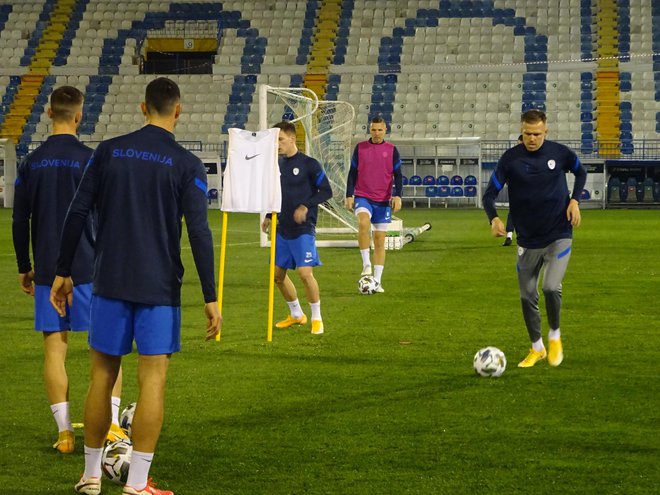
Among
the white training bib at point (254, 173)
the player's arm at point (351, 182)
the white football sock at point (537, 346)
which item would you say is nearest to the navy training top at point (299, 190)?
the white training bib at point (254, 173)

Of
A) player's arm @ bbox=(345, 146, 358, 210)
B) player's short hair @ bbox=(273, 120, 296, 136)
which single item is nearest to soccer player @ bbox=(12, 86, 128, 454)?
player's short hair @ bbox=(273, 120, 296, 136)

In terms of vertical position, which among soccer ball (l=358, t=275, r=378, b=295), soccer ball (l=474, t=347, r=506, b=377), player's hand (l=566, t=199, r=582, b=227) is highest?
player's hand (l=566, t=199, r=582, b=227)

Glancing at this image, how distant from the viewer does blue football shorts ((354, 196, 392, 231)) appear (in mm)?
15344

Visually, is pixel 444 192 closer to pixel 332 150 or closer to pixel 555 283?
pixel 332 150

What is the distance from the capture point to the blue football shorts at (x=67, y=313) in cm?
614

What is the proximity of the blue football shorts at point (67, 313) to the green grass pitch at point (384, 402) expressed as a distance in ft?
0.89

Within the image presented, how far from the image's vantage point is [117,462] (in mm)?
5496

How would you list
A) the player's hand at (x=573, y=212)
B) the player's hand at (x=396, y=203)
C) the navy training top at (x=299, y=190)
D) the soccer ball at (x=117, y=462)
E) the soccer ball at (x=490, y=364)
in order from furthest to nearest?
the player's hand at (x=396, y=203), the navy training top at (x=299, y=190), the player's hand at (x=573, y=212), the soccer ball at (x=490, y=364), the soccer ball at (x=117, y=462)

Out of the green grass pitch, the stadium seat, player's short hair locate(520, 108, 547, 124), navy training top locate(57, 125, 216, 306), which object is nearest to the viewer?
navy training top locate(57, 125, 216, 306)

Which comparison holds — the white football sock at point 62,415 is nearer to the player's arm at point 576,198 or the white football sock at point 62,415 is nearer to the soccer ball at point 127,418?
the soccer ball at point 127,418

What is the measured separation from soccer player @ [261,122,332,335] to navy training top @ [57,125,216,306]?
19.2 feet

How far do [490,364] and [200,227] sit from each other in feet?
13.0

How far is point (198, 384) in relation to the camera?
8281 millimetres

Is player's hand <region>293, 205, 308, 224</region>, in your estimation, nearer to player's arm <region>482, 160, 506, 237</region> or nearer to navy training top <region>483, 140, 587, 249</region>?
player's arm <region>482, 160, 506, 237</region>
